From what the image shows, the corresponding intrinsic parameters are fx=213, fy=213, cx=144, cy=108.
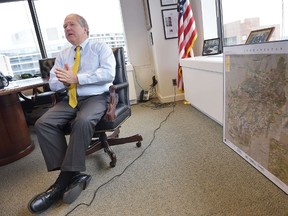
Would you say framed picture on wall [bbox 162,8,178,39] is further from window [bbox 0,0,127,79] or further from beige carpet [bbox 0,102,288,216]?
beige carpet [bbox 0,102,288,216]

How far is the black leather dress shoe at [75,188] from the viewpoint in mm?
1250

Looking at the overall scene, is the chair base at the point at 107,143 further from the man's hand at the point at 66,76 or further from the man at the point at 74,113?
the man's hand at the point at 66,76

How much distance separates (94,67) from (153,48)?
175cm

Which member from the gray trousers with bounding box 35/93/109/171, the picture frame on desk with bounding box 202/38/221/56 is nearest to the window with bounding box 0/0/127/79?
the picture frame on desk with bounding box 202/38/221/56

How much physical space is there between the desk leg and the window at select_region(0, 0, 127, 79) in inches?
69.9

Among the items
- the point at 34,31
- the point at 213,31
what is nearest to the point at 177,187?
the point at 213,31

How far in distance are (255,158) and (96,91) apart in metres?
1.18

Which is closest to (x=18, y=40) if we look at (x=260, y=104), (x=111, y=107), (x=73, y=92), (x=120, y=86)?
(x=73, y=92)

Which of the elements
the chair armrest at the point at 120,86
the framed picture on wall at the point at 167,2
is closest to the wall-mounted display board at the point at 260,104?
the chair armrest at the point at 120,86

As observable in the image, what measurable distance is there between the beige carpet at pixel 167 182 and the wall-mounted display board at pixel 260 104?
13 centimetres

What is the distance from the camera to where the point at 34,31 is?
11.9ft

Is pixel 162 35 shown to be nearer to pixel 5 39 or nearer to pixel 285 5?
pixel 285 5

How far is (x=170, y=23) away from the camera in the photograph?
301 centimetres

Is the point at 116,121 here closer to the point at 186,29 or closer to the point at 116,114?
the point at 116,114
